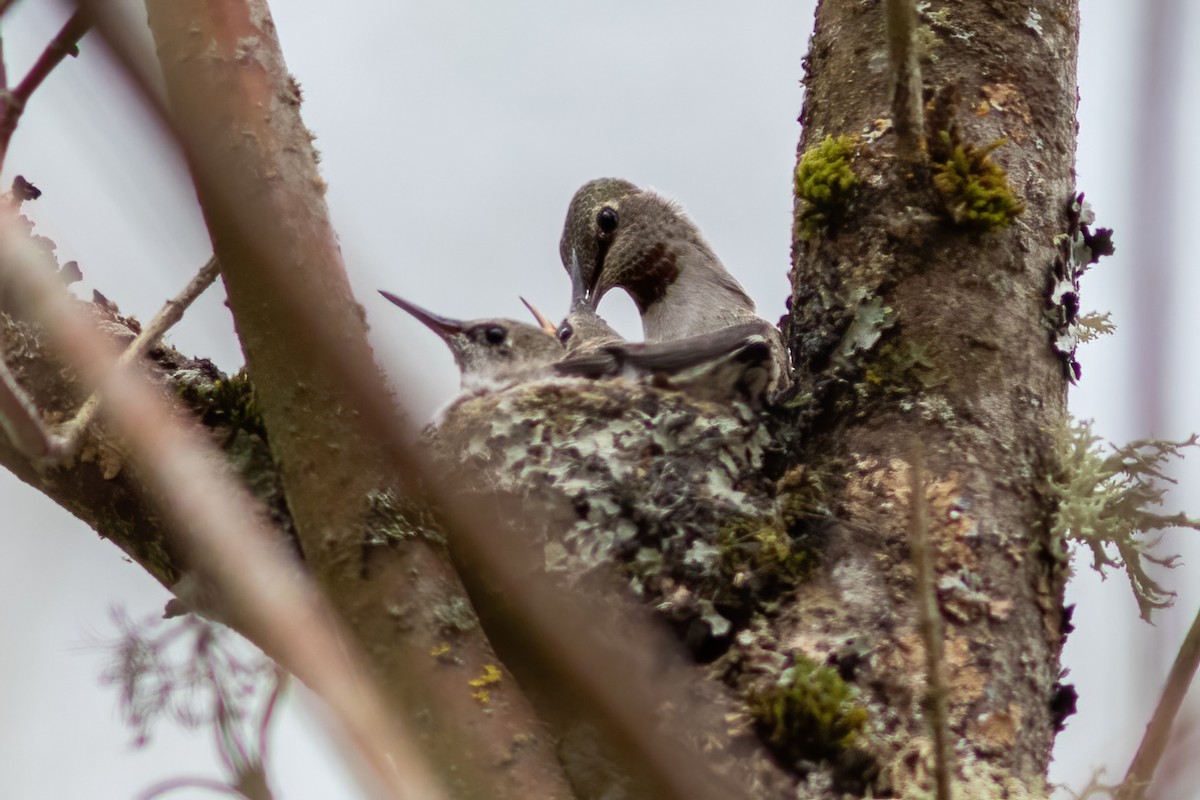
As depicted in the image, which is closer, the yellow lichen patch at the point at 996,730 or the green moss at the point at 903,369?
the yellow lichen patch at the point at 996,730

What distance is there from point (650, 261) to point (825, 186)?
172 centimetres

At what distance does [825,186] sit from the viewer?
2.96 metres

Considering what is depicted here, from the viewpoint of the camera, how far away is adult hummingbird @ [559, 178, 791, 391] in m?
4.36

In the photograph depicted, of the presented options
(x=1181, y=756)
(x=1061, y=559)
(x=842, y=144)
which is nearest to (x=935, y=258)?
(x=842, y=144)

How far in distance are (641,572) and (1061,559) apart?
33.8 inches

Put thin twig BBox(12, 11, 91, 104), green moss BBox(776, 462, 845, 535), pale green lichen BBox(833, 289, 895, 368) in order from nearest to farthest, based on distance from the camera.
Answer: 1. thin twig BBox(12, 11, 91, 104)
2. green moss BBox(776, 462, 845, 535)
3. pale green lichen BBox(833, 289, 895, 368)

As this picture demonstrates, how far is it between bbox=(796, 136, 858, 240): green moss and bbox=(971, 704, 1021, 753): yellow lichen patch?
131 cm

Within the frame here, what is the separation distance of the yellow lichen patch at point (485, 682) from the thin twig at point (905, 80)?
55.8 inches

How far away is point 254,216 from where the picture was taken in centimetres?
178

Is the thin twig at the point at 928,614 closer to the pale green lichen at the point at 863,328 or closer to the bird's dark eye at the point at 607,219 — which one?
the pale green lichen at the point at 863,328

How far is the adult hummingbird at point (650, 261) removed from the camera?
4359 millimetres

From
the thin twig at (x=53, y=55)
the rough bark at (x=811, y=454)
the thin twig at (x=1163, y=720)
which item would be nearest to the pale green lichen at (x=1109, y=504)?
the rough bark at (x=811, y=454)

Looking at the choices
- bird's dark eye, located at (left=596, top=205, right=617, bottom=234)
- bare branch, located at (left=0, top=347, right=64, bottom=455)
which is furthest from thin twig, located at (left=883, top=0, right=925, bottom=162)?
bird's dark eye, located at (left=596, top=205, right=617, bottom=234)

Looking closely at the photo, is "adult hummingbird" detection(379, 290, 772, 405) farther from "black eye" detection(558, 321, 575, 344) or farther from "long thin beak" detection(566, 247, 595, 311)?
"long thin beak" detection(566, 247, 595, 311)
